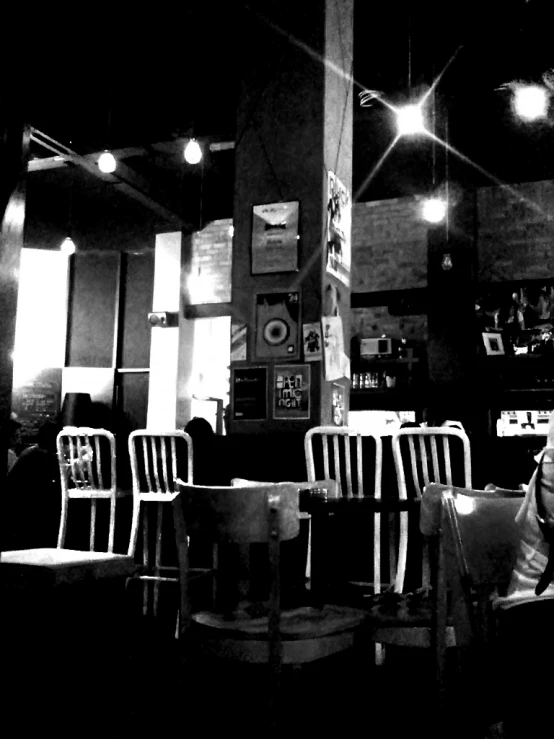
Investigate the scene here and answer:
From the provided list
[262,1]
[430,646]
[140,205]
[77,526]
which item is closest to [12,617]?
[430,646]

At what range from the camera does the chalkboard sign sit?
33.7 ft

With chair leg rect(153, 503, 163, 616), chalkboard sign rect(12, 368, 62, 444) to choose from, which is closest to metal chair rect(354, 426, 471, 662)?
chair leg rect(153, 503, 163, 616)

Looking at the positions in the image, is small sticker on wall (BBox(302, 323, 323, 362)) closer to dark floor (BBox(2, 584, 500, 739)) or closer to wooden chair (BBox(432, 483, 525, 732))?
dark floor (BBox(2, 584, 500, 739))

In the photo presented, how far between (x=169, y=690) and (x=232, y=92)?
231 inches

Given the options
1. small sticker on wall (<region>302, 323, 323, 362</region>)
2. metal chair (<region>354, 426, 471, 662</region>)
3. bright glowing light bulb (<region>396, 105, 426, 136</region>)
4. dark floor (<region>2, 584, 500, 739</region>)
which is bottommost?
dark floor (<region>2, 584, 500, 739</region>)

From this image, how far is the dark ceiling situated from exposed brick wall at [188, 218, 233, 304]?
219 mm

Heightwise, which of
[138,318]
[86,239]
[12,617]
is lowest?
[12,617]

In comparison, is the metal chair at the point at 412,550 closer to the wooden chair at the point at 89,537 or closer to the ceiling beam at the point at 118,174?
the wooden chair at the point at 89,537

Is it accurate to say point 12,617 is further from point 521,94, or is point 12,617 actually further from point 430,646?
point 521,94

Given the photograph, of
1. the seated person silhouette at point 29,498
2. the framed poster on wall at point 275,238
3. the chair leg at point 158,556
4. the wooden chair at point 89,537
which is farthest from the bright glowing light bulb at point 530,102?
the seated person silhouette at point 29,498

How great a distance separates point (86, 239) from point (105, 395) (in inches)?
92.5

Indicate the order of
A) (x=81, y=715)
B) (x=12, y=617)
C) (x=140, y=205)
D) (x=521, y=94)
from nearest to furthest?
(x=81, y=715) < (x=12, y=617) < (x=521, y=94) < (x=140, y=205)

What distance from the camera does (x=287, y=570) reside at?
4098mm

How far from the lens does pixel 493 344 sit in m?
8.02
